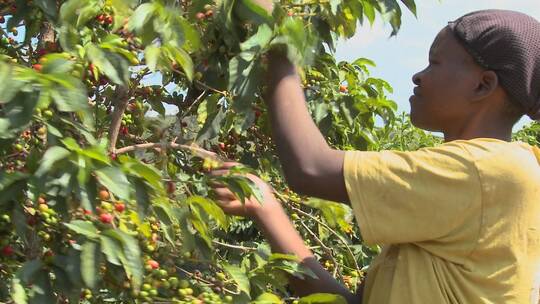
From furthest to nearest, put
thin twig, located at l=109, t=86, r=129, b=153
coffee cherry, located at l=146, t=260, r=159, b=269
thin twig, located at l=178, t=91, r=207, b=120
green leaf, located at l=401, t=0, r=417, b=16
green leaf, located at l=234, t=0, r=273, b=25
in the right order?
1. thin twig, located at l=178, t=91, r=207, b=120
2. green leaf, located at l=401, t=0, r=417, b=16
3. thin twig, located at l=109, t=86, r=129, b=153
4. coffee cherry, located at l=146, t=260, r=159, b=269
5. green leaf, located at l=234, t=0, r=273, b=25

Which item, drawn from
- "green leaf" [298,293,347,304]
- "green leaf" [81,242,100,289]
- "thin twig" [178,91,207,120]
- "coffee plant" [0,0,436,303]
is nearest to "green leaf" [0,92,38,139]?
"coffee plant" [0,0,436,303]

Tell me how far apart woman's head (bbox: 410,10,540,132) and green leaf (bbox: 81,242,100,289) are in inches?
26.9

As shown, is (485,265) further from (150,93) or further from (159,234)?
(150,93)

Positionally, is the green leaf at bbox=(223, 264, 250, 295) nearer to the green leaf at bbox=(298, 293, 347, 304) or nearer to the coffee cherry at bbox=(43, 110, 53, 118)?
the green leaf at bbox=(298, 293, 347, 304)

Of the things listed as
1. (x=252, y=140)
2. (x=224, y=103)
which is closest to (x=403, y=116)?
(x=252, y=140)

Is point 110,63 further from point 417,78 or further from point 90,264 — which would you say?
point 417,78

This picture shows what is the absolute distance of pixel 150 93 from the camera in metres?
2.98

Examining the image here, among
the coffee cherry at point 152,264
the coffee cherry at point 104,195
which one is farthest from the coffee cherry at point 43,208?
the coffee cherry at point 152,264

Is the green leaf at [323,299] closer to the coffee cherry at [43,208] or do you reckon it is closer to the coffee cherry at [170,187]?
the coffee cherry at [170,187]

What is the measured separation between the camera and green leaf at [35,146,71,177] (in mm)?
1457

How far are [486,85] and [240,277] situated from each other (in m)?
0.65

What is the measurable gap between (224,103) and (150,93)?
393mm

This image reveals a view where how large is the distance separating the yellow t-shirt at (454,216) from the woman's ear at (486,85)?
0.37 ft

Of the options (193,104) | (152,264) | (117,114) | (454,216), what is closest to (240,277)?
(152,264)
